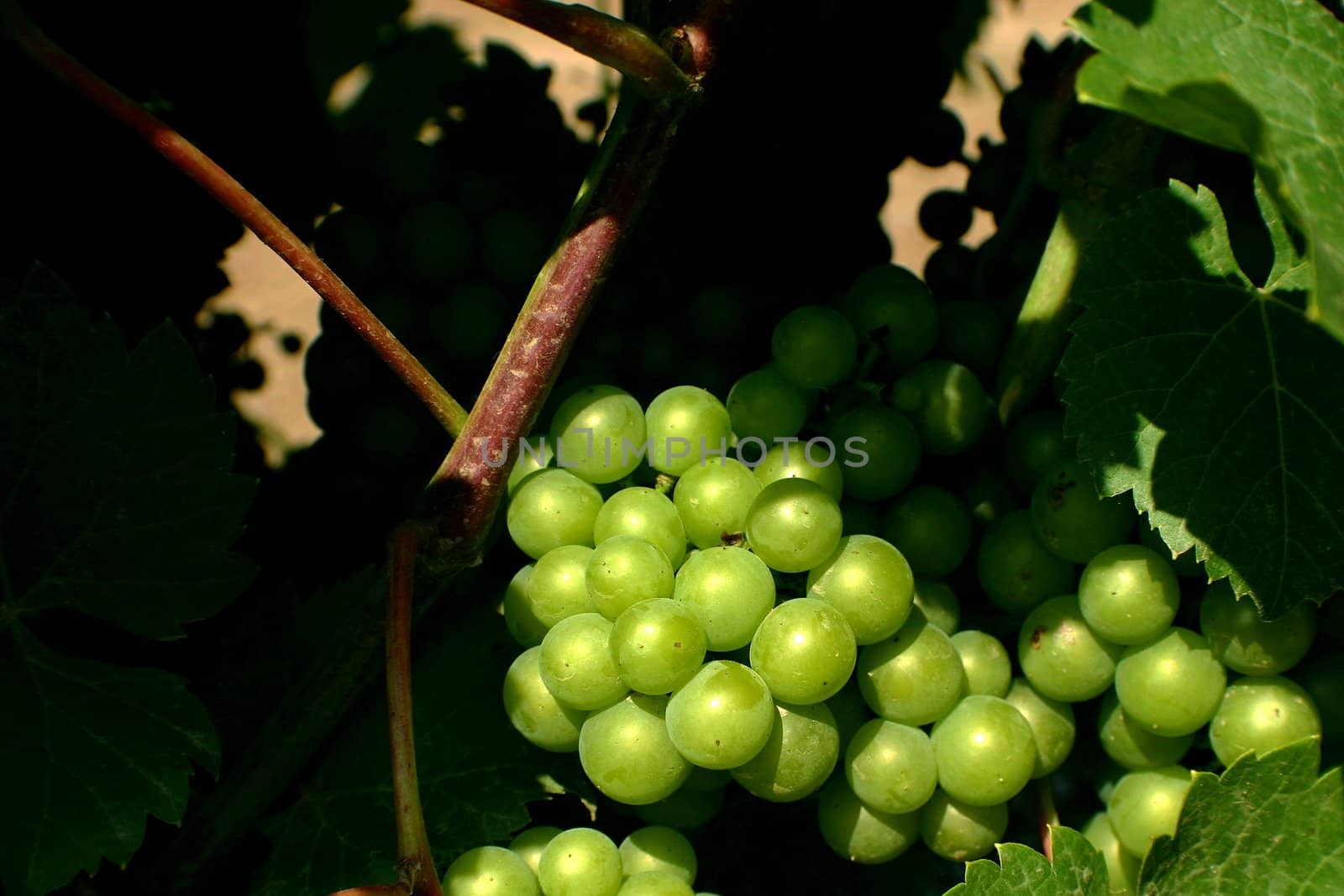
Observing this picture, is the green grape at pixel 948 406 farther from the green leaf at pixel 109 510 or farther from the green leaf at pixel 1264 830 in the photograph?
the green leaf at pixel 109 510

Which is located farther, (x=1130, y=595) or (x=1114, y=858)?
(x=1114, y=858)

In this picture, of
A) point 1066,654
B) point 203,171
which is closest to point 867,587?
point 1066,654

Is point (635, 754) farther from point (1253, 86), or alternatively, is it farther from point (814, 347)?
point (1253, 86)

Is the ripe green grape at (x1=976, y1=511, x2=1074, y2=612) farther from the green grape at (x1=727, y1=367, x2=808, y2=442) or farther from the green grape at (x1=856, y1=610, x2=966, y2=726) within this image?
the green grape at (x1=727, y1=367, x2=808, y2=442)

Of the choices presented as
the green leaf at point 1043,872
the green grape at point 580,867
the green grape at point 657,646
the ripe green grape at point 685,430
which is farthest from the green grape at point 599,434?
the green leaf at point 1043,872

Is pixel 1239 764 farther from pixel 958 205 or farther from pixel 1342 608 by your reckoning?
pixel 958 205
